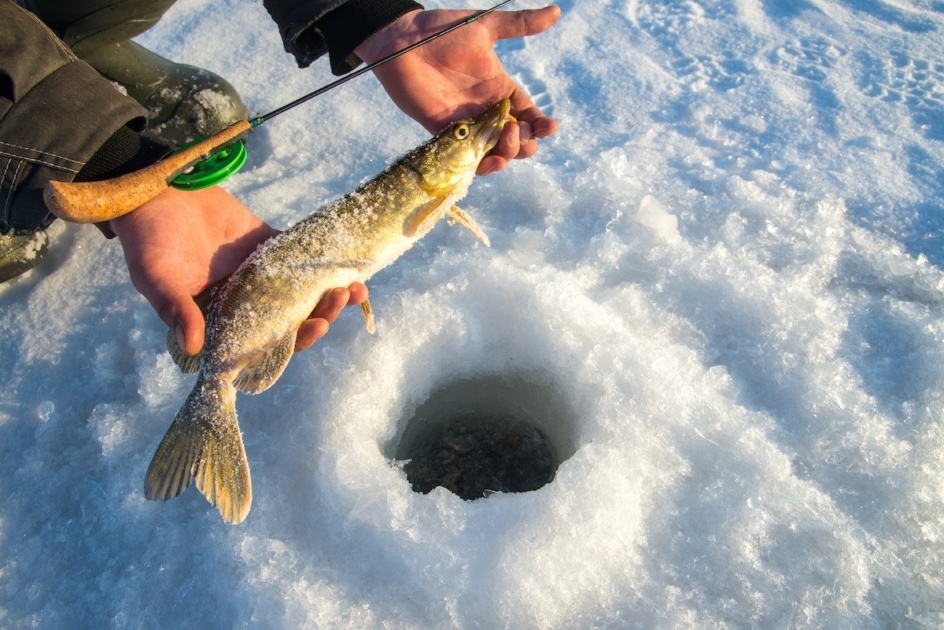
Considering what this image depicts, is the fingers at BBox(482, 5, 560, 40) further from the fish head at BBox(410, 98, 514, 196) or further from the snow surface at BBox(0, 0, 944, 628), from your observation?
the snow surface at BBox(0, 0, 944, 628)

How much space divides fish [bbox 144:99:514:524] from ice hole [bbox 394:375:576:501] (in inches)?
23.5

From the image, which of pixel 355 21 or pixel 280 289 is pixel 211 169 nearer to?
pixel 280 289

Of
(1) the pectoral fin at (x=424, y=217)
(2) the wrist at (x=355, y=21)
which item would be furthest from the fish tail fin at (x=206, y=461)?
(2) the wrist at (x=355, y=21)

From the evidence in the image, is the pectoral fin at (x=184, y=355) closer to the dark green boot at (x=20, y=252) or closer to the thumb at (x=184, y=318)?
the thumb at (x=184, y=318)

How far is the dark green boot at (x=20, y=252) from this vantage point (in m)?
2.57

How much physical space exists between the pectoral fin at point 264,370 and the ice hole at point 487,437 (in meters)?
0.57

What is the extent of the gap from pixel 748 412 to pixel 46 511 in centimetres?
253

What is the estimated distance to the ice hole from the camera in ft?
7.63

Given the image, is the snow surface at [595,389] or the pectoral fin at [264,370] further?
the pectoral fin at [264,370]

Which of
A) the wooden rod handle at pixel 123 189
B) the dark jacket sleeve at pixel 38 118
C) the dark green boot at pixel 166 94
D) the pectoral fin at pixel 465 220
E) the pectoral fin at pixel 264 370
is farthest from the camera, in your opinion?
the dark green boot at pixel 166 94

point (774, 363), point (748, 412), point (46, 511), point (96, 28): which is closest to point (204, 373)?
point (46, 511)

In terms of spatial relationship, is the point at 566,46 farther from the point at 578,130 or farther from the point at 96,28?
the point at 96,28

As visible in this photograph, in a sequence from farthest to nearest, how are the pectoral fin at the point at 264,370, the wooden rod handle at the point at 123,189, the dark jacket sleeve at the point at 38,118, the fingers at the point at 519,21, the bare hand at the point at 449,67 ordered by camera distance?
the bare hand at the point at 449,67 < the fingers at the point at 519,21 < the dark jacket sleeve at the point at 38,118 < the pectoral fin at the point at 264,370 < the wooden rod handle at the point at 123,189

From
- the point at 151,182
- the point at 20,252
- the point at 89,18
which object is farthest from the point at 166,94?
the point at 151,182
